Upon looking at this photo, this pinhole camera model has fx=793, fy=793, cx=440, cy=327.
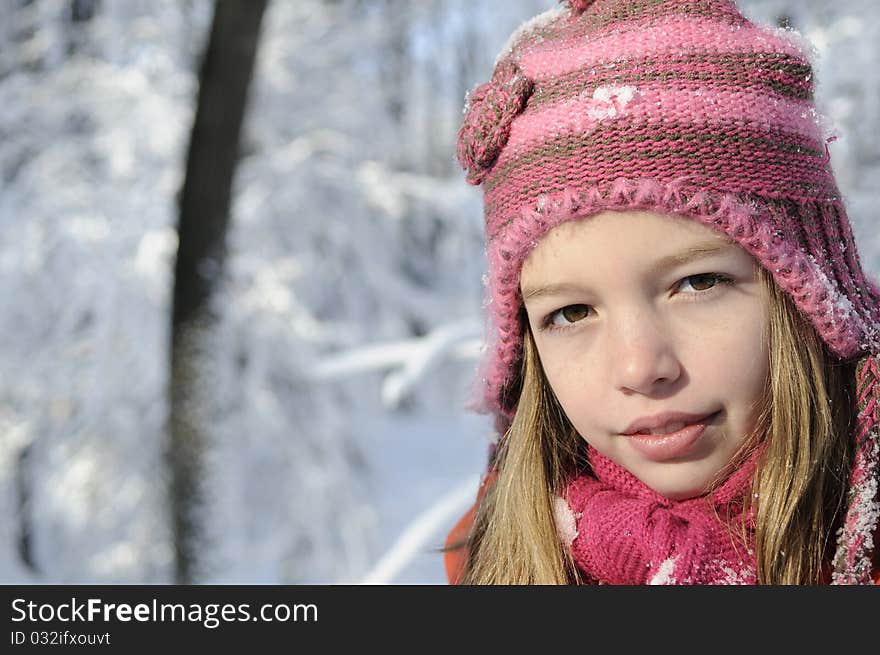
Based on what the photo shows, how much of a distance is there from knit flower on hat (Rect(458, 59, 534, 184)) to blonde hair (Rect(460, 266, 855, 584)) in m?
0.31

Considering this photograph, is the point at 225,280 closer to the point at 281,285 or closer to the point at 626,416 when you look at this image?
the point at 281,285

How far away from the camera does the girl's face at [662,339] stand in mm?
1150

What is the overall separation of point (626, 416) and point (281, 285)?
4179 mm

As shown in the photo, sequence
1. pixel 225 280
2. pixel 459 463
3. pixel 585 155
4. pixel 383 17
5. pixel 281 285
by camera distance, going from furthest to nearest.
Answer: pixel 459 463
pixel 383 17
pixel 281 285
pixel 225 280
pixel 585 155

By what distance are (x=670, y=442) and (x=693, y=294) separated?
0.73 ft

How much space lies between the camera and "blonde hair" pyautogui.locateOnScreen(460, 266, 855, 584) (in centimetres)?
122

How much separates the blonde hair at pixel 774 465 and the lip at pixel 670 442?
0.31ft

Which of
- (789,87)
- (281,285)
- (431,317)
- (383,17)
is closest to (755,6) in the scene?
(383,17)

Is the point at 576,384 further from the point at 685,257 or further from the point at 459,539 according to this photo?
the point at 459,539

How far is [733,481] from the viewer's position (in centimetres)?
123

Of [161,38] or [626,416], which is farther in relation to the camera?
[161,38]

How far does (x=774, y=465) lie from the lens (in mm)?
1229

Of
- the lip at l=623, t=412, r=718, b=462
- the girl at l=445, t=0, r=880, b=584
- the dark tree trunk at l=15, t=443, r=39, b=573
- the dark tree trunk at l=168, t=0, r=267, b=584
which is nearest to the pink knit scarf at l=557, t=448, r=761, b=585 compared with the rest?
the girl at l=445, t=0, r=880, b=584

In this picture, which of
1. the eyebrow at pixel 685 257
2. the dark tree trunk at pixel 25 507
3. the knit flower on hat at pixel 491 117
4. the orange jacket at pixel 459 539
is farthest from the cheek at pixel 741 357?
the dark tree trunk at pixel 25 507
